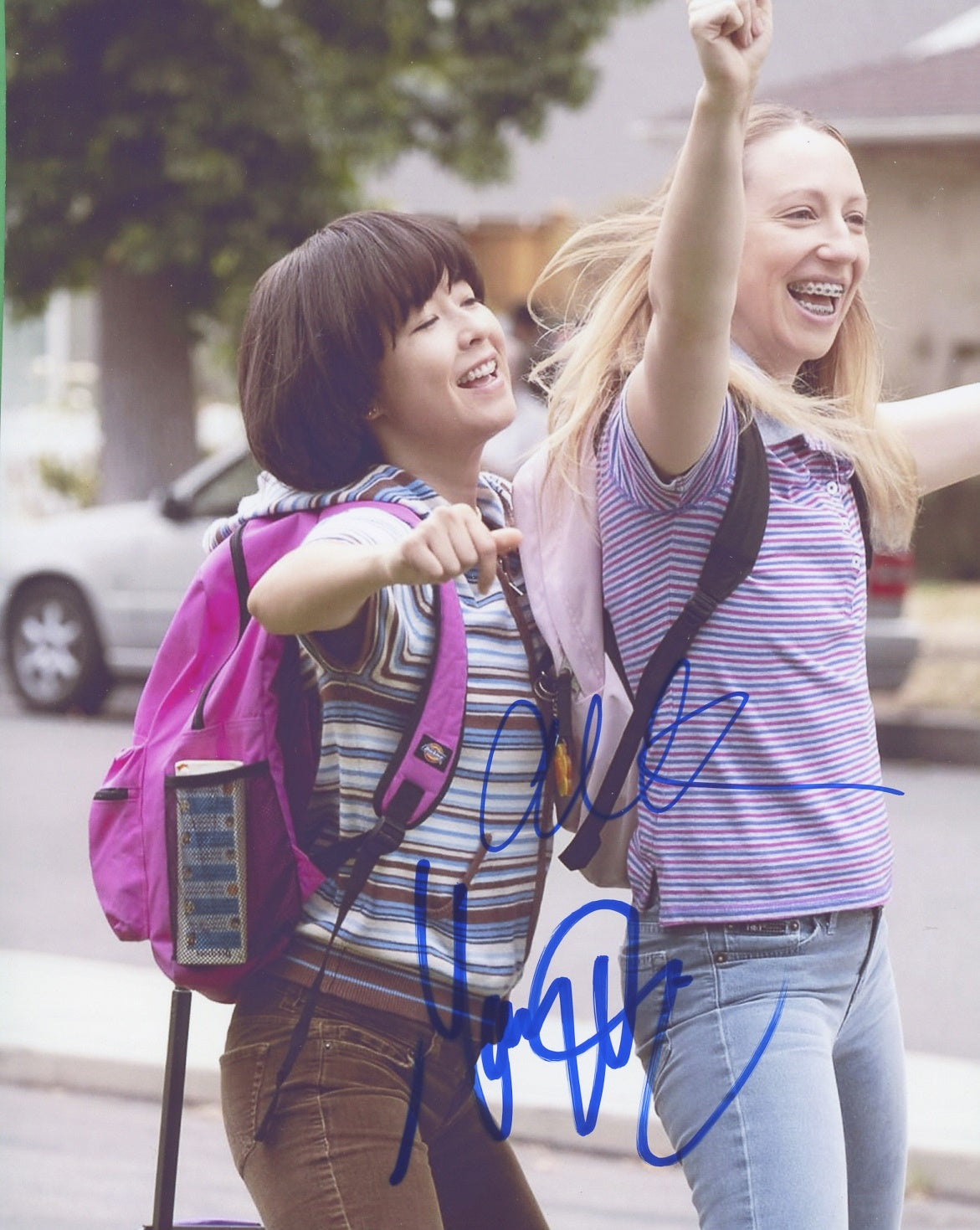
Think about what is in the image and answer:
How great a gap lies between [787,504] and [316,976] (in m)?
0.58

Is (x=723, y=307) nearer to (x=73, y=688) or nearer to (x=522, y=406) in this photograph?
(x=522, y=406)

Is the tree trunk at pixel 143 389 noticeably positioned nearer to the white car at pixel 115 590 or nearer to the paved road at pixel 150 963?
the white car at pixel 115 590

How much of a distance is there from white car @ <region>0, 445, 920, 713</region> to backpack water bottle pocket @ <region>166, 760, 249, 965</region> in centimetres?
117

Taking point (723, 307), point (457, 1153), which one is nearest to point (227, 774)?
point (457, 1153)

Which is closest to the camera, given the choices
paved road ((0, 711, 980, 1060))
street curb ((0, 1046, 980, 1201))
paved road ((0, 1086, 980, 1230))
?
paved road ((0, 1086, 980, 1230))

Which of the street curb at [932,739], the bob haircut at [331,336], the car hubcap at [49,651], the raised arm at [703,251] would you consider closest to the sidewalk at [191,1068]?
the car hubcap at [49,651]

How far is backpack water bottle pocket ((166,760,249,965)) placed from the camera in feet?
5.16

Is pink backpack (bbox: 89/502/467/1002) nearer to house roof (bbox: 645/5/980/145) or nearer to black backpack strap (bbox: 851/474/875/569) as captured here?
black backpack strap (bbox: 851/474/875/569)

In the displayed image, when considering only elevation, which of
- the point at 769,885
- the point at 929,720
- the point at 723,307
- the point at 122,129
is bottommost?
the point at 929,720

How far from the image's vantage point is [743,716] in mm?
1540

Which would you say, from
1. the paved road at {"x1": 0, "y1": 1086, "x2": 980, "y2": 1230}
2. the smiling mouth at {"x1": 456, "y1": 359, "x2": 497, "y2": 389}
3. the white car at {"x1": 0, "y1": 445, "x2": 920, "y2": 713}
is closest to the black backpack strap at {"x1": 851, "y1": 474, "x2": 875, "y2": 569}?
the smiling mouth at {"x1": 456, "y1": 359, "x2": 497, "y2": 389}

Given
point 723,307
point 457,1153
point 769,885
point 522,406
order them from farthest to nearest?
point 522,406 < point 457,1153 < point 769,885 < point 723,307

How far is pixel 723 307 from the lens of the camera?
4.66 ft
